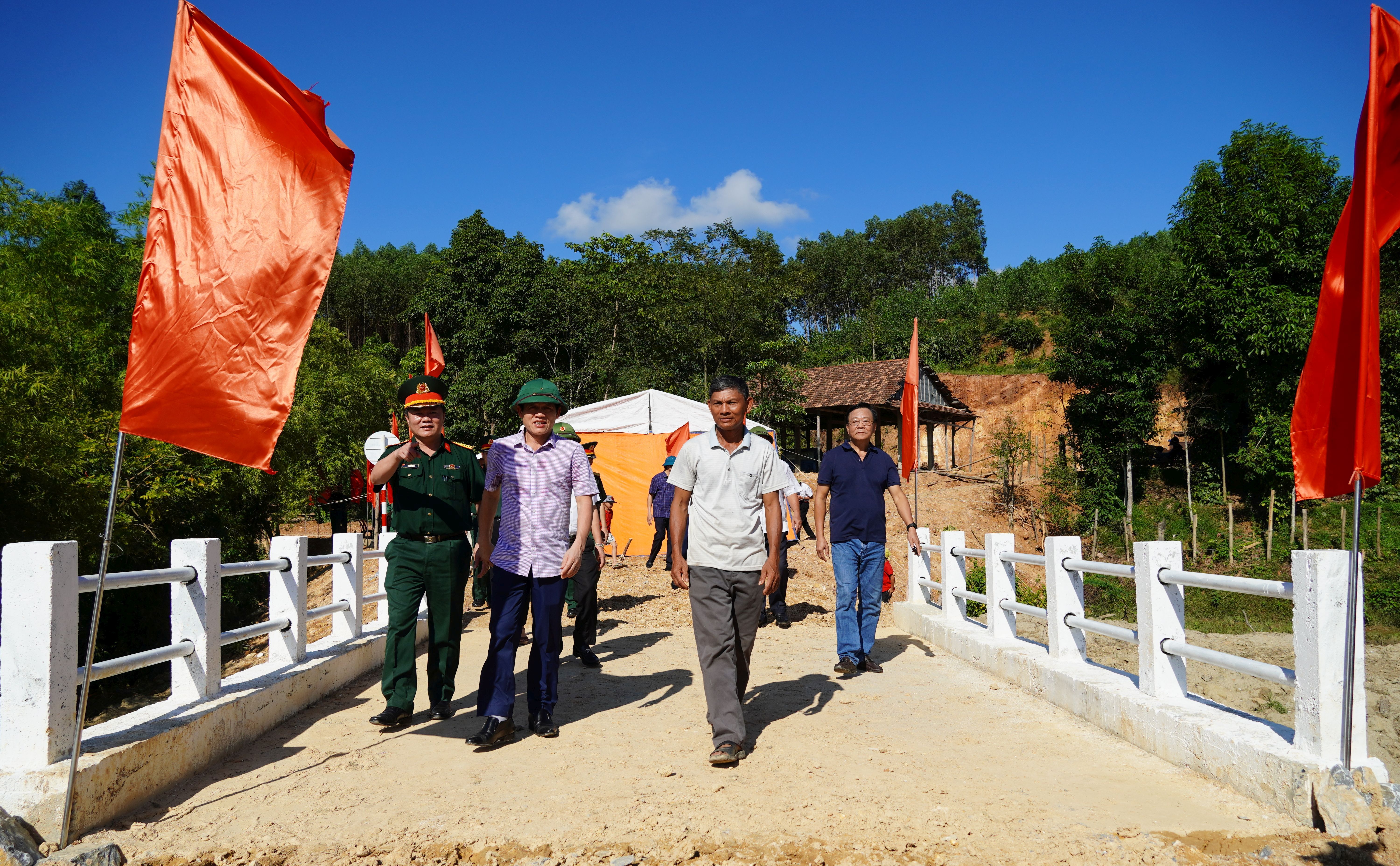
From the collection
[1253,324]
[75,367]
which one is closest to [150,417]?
[75,367]

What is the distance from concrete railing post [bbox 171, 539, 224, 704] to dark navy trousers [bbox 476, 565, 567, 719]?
1.43 m

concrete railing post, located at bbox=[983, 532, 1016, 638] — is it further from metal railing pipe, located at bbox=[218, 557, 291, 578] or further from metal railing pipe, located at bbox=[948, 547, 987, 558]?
metal railing pipe, located at bbox=[218, 557, 291, 578]

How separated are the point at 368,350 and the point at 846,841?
4680cm

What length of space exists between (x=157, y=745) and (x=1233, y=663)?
492 centimetres

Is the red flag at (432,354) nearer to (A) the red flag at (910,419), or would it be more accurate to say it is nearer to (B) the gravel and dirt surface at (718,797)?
(A) the red flag at (910,419)

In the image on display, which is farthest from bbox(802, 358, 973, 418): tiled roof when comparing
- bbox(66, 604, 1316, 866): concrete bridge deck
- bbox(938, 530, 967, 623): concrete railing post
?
bbox(66, 604, 1316, 866): concrete bridge deck

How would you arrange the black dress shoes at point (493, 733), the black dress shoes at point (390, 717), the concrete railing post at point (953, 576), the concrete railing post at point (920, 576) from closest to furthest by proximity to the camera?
1. the black dress shoes at point (493, 733)
2. the black dress shoes at point (390, 717)
3. the concrete railing post at point (953, 576)
4. the concrete railing post at point (920, 576)

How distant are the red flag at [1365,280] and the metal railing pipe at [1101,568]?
4.10 feet

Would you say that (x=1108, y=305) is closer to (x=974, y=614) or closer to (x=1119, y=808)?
(x=974, y=614)

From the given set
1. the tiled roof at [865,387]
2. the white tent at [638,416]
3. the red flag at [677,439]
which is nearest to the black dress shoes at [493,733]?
the red flag at [677,439]

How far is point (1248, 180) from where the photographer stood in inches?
1148

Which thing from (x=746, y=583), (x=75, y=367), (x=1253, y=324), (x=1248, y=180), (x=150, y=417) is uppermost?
(x=1248, y=180)

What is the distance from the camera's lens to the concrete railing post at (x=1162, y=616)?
15.5ft

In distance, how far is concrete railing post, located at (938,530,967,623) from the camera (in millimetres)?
8500
